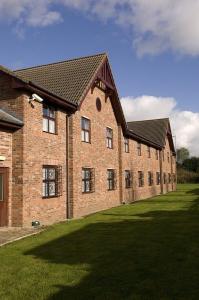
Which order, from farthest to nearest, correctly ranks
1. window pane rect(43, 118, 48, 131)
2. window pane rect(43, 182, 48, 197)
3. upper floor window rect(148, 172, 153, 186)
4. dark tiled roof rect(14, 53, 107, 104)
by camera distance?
upper floor window rect(148, 172, 153, 186)
dark tiled roof rect(14, 53, 107, 104)
window pane rect(43, 118, 48, 131)
window pane rect(43, 182, 48, 197)

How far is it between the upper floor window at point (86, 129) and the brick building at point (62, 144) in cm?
5

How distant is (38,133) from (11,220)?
11.7 feet

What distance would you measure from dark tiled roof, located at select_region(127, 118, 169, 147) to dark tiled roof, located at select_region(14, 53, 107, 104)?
727 inches

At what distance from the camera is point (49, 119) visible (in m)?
15.7

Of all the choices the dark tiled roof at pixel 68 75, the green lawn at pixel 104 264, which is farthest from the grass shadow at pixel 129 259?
the dark tiled roof at pixel 68 75

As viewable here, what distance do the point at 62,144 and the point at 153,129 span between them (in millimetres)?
27219

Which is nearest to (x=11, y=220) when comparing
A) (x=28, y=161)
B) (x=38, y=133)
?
(x=28, y=161)

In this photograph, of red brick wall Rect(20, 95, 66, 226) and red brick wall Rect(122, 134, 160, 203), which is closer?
red brick wall Rect(20, 95, 66, 226)

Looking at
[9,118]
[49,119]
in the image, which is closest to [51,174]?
[49,119]

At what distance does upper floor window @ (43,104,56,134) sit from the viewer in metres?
15.3

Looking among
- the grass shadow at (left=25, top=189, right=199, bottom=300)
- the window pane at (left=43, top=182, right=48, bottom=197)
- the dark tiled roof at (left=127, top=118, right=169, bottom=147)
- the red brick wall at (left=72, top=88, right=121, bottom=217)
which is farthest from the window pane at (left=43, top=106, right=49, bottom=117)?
the dark tiled roof at (left=127, top=118, right=169, bottom=147)

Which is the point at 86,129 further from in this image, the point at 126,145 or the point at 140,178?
the point at 140,178

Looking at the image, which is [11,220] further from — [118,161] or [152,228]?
[118,161]

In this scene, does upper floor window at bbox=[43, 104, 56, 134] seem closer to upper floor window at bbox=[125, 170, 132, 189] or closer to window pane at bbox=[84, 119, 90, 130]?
window pane at bbox=[84, 119, 90, 130]
